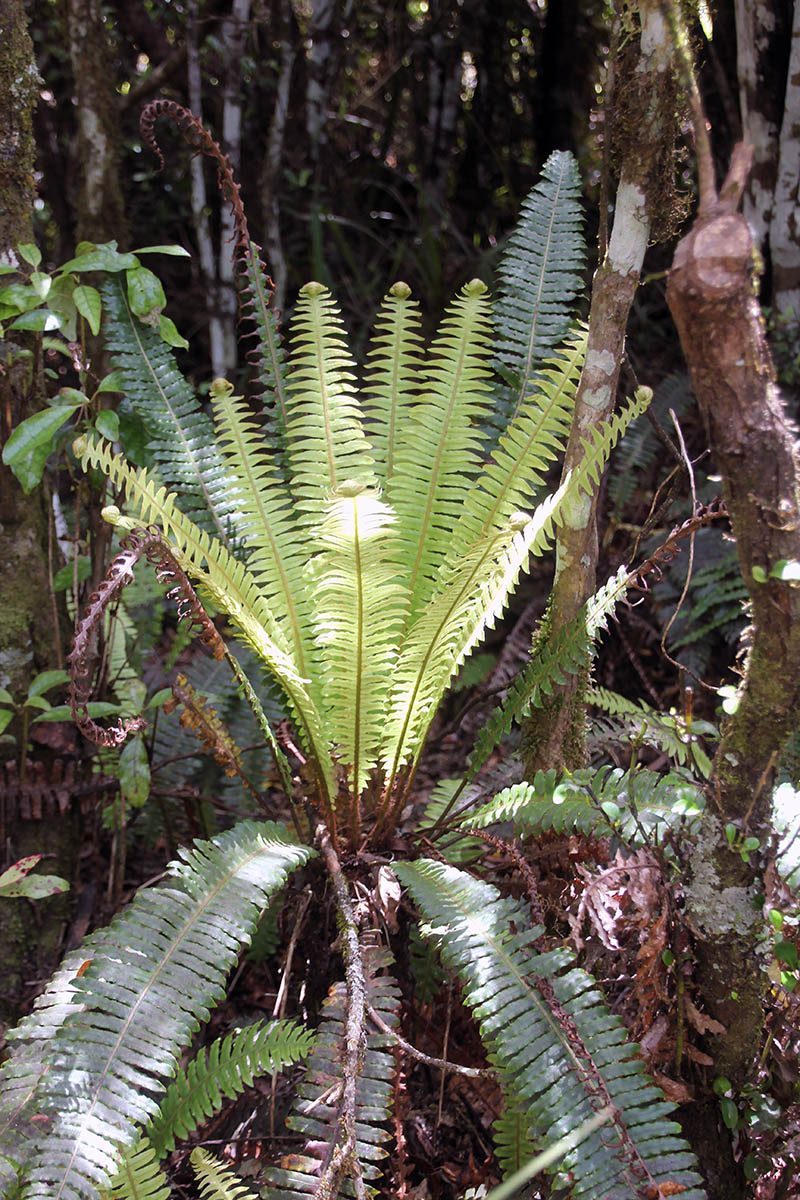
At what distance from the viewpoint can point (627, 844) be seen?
A: 1.46 meters

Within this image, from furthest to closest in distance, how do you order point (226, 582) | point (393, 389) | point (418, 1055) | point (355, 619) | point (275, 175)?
point (275, 175) → point (393, 389) → point (226, 582) → point (355, 619) → point (418, 1055)

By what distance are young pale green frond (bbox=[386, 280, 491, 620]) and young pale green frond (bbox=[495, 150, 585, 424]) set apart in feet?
0.57

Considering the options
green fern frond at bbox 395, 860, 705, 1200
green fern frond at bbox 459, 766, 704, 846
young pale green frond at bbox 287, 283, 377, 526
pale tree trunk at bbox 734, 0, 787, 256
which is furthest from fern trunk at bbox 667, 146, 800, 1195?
pale tree trunk at bbox 734, 0, 787, 256

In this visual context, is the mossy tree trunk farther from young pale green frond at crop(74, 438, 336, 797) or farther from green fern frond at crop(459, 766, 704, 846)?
green fern frond at crop(459, 766, 704, 846)

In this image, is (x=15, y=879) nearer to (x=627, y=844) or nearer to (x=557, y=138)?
(x=627, y=844)

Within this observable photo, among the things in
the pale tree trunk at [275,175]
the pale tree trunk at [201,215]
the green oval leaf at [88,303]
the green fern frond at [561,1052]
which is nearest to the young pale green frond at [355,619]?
the green fern frond at [561,1052]

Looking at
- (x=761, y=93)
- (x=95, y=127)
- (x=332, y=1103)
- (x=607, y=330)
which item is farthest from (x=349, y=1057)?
(x=761, y=93)

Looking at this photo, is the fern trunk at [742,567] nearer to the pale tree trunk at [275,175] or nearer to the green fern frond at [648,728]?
the green fern frond at [648,728]

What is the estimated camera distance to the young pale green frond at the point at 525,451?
1675 mm

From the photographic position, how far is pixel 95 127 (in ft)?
9.25

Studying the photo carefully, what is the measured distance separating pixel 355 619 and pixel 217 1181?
89cm

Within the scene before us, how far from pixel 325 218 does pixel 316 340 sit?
120 inches

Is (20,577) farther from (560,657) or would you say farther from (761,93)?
(761,93)

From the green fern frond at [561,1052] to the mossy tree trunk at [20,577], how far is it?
1.05 metres
